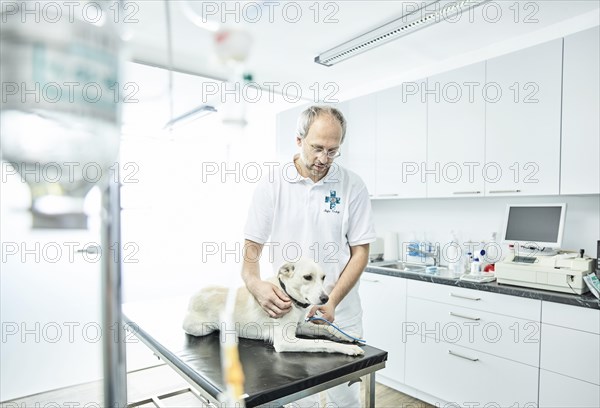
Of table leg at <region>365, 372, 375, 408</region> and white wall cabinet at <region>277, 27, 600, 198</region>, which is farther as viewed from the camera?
white wall cabinet at <region>277, 27, 600, 198</region>

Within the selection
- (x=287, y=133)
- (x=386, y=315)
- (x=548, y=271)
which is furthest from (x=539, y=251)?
(x=287, y=133)

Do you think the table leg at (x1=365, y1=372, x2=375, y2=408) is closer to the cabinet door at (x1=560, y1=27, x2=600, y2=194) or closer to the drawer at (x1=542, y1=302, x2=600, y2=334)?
the drawer at (x1=542, y1=302, x2=600, y2=334)

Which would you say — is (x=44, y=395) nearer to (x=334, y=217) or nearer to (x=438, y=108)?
(x=334, y=217)

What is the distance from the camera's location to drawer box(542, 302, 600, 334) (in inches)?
76.0

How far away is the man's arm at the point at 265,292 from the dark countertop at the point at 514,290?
1503 mm

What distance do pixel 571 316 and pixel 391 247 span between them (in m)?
1.58

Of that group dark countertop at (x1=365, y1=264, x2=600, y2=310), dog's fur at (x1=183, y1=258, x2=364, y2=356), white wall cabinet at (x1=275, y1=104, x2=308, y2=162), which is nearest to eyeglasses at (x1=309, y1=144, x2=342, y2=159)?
dog's fur at (x1=183, y1=258, x2=364, y2=356)

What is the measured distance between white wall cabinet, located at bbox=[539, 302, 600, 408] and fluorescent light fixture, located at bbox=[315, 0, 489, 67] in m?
1.65

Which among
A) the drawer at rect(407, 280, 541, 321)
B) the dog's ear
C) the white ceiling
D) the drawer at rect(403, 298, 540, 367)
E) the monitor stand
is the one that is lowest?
the drawer at rect(403, 298, 540, 367)

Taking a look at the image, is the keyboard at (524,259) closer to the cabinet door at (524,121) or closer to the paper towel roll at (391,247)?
the cabinet door at (524,121)

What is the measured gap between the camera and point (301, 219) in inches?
67.7

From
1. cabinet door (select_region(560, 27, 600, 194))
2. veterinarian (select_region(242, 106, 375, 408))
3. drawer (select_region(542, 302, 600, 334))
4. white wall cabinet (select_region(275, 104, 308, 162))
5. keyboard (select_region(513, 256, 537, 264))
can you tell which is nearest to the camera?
veterinarian (select_region(242, 106, 375, 408))

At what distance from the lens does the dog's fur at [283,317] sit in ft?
4.36

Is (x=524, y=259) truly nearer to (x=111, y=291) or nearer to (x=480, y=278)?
(x=480, y=278)
